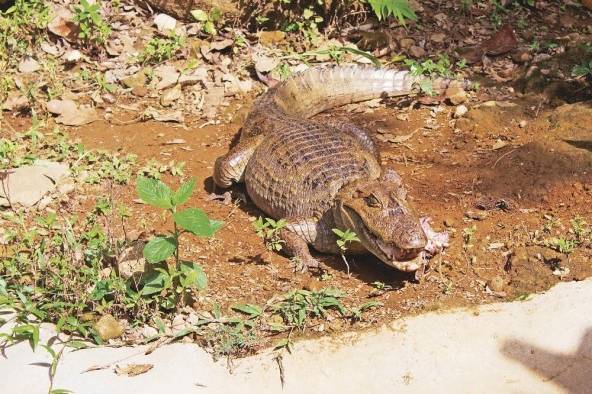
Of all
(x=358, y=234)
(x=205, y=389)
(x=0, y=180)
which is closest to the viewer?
(x=205, y=389)

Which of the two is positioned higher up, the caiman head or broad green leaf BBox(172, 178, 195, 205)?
broad green leaf BBox(172, 178, 195, 205)

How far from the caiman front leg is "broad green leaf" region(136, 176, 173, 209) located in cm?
171

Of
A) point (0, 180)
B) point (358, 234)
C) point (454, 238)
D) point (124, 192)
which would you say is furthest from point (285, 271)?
point (0, 180)

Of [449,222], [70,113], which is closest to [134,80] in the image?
[70,113]

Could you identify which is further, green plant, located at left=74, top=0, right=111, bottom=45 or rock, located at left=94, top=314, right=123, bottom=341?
green plant, located at left=74, top=0, right=111, bottom=45

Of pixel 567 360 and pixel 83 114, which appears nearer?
pixel 567 360

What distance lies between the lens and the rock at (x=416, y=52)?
7215mm

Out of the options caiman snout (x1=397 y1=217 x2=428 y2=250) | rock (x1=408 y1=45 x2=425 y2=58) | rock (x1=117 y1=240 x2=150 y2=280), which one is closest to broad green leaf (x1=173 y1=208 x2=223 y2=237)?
rock (x1=117 y1=240 x2=150 y2=280)

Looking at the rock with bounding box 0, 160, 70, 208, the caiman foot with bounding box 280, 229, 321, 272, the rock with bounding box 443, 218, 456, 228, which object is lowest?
the caiman foot with bounding box 280, 229, 321, 272

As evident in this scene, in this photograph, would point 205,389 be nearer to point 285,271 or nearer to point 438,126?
point 285,271

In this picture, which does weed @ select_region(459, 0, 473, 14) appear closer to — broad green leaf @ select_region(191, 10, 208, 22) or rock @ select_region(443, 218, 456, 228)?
broad green leaf @ select_region(191, 10, 208, 22)

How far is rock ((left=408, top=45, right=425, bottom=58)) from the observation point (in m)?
7.21

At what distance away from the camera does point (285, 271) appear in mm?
4645

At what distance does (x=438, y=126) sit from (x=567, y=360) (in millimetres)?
2963
